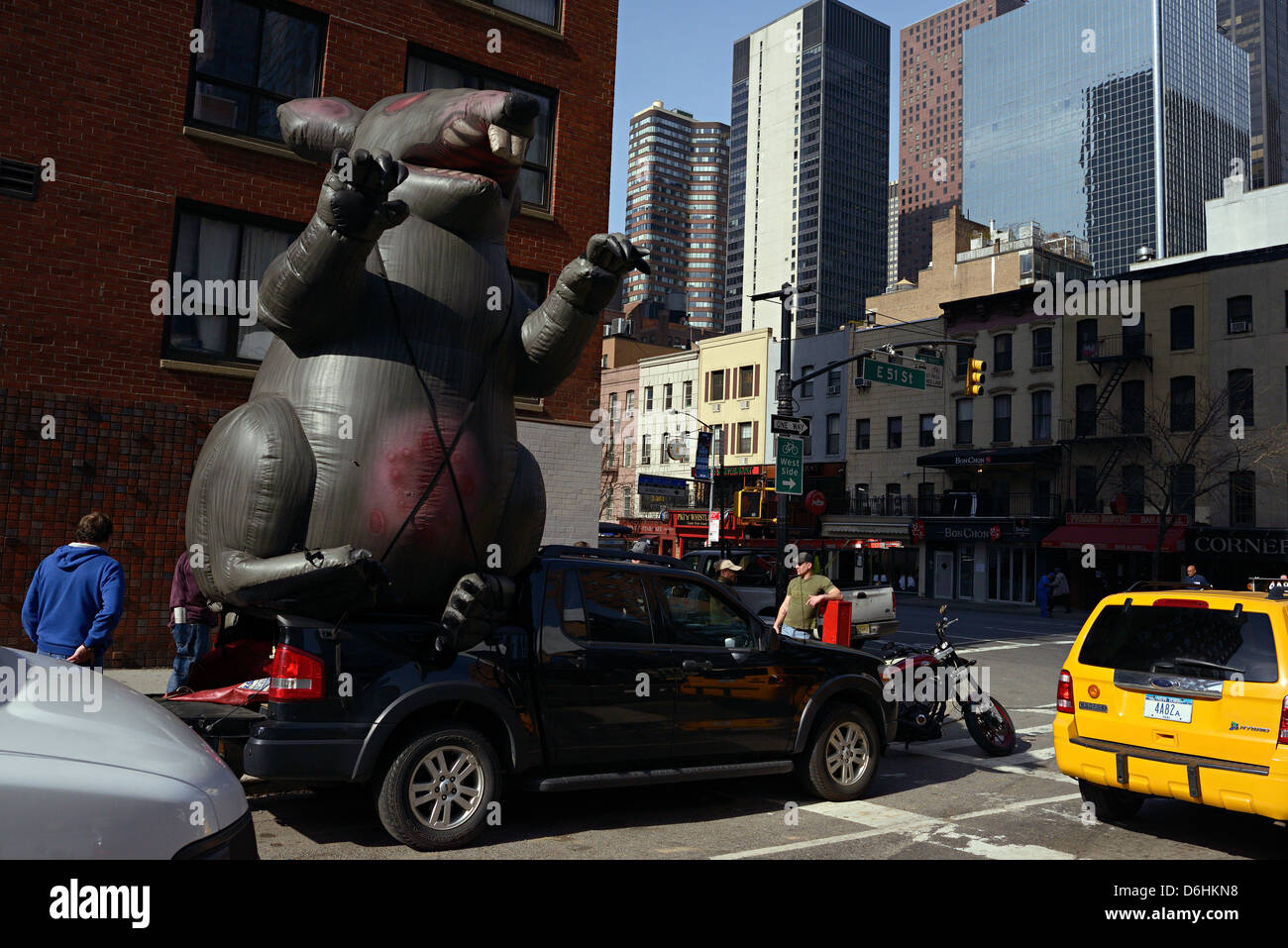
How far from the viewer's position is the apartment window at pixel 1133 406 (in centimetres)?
3472

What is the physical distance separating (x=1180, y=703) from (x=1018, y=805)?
1.76 meters

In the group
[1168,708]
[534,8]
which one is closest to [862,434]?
[534,8]

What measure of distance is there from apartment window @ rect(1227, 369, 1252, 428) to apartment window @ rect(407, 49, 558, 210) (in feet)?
89.3

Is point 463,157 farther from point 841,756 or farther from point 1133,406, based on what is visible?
point 1133,406

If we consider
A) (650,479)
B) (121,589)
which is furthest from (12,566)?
(650,479)

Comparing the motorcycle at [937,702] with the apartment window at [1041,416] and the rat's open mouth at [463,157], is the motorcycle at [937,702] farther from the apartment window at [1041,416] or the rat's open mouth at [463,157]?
the apartment window at [1041,416]

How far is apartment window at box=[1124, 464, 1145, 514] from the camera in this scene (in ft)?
112

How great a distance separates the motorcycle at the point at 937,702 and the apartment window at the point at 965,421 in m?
33.8

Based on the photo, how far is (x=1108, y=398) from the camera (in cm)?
3594

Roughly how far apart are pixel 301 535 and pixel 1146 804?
21.9 ft

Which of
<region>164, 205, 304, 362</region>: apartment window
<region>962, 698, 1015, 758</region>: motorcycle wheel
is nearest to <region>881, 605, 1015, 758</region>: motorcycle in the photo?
<region>962, 698, 1015, 758</region>: motorcycle wheel

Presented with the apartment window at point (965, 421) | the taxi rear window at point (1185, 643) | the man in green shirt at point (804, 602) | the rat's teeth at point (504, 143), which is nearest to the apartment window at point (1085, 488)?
the apartment window at point (965, 421)
